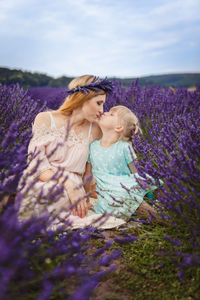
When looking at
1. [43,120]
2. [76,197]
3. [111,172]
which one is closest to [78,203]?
[76,197]

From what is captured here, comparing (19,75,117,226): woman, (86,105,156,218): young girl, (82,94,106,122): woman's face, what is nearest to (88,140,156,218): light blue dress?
(86,105,156,218): young girl

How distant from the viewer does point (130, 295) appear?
1.39 meters

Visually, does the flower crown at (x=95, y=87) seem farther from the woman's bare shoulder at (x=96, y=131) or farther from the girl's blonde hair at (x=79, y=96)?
the woman's bare shoulder at (x=96, y=131)

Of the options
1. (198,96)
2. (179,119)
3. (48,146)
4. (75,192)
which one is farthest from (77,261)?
(198,96)

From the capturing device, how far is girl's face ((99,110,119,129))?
2.36 meters

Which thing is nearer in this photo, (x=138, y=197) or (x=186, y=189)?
(x=186, y=189)

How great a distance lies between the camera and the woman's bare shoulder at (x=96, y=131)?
8.37 feet

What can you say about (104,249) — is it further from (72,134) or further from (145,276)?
(72,134)

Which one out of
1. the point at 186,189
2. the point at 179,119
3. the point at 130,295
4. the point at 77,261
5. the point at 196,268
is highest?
the point at 179,119

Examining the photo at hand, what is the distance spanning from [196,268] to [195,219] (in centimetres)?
23

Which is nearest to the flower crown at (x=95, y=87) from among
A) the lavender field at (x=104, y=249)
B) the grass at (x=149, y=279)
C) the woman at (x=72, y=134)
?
the woman at (x=72, y=134)

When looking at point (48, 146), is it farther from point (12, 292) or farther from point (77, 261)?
point (12, 292)

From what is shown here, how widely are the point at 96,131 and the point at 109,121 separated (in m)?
0.24

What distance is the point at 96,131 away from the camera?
8.44ft
